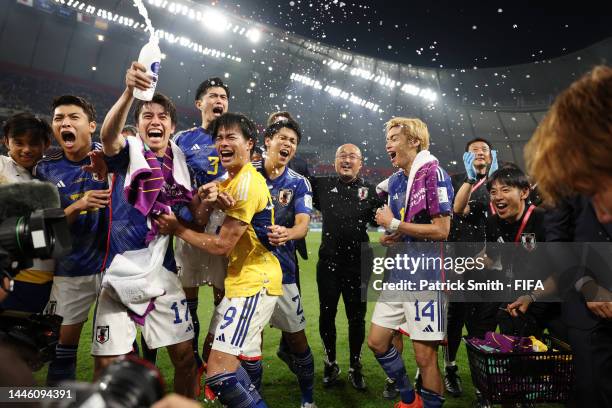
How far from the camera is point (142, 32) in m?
25.2

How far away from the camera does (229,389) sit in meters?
2.46

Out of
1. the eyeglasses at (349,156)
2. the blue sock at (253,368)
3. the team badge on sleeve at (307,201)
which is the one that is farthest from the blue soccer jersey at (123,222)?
the eyeglasses at (349,156)

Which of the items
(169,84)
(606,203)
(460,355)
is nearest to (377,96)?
(169,84)

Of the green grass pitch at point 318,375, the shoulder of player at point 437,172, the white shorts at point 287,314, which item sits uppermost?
the shoulder of player at point 437,172

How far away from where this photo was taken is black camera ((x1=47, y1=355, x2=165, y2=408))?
75 cm

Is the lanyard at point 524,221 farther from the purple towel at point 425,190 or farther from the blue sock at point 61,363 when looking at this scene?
the blue sock at point 61,363

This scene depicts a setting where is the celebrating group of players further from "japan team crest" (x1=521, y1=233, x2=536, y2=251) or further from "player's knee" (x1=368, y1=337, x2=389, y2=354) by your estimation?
"japan team crest" (x1=521, y1=233, x2=536, y2=251)

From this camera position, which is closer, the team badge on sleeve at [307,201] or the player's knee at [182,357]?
the player's knee at [182,357]

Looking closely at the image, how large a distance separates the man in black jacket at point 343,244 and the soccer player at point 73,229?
2074 mm

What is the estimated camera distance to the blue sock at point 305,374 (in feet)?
11.2

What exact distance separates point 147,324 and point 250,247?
0.79 metres

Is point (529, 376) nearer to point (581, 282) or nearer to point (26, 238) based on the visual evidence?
point (581, 282)

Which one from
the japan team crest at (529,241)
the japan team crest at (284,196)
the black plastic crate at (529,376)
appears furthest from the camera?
the japan team crest at (284,196)

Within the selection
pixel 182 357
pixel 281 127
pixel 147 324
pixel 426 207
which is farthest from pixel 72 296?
pixel 426 207
